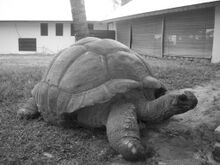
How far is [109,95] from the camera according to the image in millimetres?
3238

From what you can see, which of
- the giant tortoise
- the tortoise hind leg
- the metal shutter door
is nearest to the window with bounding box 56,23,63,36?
the metal shutter door

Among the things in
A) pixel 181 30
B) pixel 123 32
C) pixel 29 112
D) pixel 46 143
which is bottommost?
pixel 46 143

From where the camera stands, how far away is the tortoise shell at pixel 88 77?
334cm

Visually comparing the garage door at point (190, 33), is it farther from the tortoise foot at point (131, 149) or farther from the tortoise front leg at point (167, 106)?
the tortoise foot at point (131, 149)

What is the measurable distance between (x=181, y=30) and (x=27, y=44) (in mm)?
15051

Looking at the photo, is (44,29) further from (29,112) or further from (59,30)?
(29,112)

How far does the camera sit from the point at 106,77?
344cm

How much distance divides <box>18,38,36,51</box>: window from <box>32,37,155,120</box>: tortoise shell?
21.1 m

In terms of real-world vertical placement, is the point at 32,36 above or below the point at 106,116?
above

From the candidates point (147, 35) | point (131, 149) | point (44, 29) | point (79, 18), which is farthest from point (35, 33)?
point (131, 149)

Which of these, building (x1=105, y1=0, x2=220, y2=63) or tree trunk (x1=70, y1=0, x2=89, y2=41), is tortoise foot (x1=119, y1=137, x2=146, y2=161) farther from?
building (x1=105, y1=0, x2=220, y2=63)

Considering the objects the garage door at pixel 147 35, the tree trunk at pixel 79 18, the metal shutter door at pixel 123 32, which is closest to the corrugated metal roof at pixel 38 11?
the metal shutter door at pixel 123 32

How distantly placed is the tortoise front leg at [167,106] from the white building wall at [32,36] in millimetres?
21164

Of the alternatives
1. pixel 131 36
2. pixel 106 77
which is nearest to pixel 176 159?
pixel 106 77
